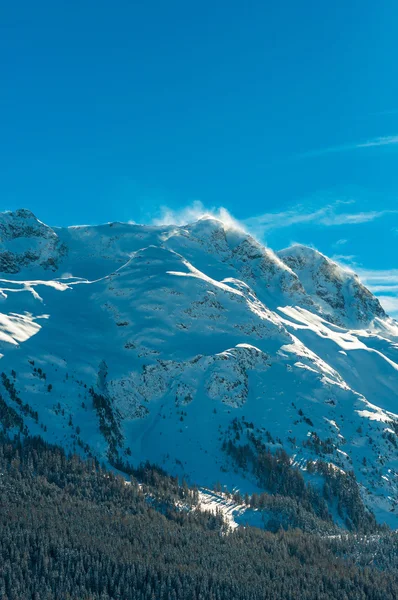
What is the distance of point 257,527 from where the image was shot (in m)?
194

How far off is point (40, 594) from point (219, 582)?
41.4m

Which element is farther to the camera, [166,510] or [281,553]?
[166,510]

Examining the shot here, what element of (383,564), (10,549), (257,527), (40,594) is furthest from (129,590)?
(383,564)

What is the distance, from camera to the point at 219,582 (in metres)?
149

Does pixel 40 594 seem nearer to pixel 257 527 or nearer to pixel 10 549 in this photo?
pixel 10 549

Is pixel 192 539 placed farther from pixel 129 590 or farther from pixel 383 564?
pixel 383 564

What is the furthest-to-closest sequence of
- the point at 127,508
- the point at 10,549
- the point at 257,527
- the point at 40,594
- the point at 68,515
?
the point at 257,527
the point at 127,508
the point at 68,515
the point at 10,549
the point at 40,594

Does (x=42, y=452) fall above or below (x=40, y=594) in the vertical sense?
above

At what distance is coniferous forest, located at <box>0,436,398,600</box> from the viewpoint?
14462 cm

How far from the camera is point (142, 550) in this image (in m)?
157

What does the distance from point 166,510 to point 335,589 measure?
53.8 metres

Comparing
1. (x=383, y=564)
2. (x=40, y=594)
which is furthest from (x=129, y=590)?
(x=383, y=564)

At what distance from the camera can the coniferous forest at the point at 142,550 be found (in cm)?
14462

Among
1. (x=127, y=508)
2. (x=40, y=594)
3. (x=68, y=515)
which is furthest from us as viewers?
(x=127, y=508)
